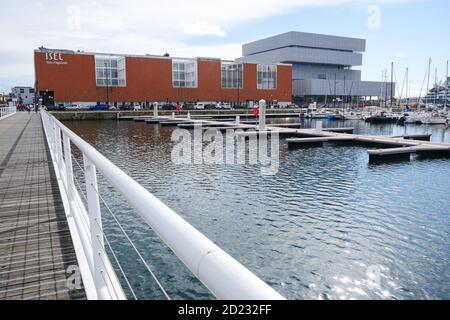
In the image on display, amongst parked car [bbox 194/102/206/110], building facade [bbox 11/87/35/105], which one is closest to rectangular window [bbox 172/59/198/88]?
parked car [bbox 194/102/206/110]

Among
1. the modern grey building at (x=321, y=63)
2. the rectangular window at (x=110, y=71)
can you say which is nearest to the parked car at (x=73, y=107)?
the rectangular window at (x=110, y=71)

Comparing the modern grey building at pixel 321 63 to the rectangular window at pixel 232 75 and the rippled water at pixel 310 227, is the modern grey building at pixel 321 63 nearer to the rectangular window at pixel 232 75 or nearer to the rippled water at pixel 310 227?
the rectangular window at pixel 232 75

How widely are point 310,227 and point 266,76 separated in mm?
84989

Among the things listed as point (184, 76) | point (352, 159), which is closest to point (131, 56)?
point (184, 76)

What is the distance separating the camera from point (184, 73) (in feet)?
271

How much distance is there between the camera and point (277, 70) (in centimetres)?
9288

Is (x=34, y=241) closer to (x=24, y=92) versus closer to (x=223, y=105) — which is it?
(x=223, y=105)

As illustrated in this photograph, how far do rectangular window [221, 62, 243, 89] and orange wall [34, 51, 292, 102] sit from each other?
3.41 ft

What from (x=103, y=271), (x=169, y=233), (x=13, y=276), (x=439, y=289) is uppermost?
(x=169, y=233)

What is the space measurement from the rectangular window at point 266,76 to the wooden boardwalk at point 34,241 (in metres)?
84.3

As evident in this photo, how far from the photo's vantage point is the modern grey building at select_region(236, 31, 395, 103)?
115125mm
